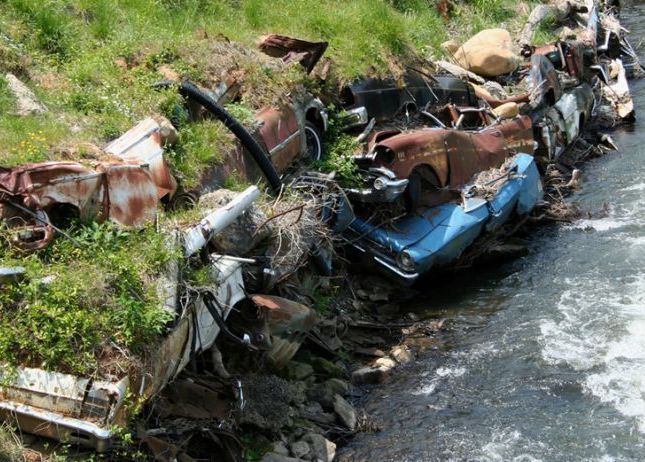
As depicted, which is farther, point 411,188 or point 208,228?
point 411,188

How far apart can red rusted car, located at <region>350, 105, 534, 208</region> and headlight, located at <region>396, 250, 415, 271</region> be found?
636 millimetres

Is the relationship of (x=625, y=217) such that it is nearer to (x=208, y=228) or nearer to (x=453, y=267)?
(x=453, y=267)

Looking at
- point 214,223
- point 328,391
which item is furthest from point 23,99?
point 328,391

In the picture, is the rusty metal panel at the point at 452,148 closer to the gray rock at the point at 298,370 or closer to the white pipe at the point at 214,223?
the gray rock at the point at 298,370

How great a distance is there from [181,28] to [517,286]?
5.76 metres

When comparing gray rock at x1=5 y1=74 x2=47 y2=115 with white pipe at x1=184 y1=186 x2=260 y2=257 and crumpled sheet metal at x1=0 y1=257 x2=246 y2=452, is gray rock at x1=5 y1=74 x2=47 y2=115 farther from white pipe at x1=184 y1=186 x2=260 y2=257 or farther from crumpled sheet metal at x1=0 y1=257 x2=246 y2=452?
crumpled sheet metal at x1=0 y1=257 x2=246 y2=452

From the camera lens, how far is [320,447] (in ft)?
22.5

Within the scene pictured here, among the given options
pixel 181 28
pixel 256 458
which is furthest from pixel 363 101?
pixel 256 458

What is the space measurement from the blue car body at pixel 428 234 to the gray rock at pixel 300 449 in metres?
2.96

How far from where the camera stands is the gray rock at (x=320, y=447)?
22.2ft

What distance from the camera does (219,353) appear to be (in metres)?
6.60

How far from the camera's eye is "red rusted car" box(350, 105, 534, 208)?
936 centimetres

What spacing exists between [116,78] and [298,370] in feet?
12.9

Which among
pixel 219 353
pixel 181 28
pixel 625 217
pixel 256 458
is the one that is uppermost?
pixel 181 28
